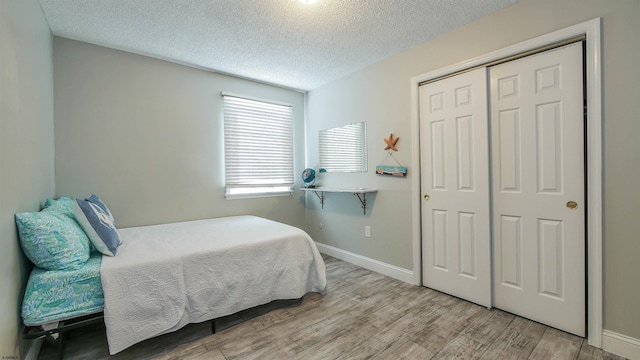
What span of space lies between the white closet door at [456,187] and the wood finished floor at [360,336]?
0.25 meters

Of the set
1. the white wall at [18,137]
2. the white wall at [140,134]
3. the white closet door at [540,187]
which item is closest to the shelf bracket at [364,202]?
the white closet door at [540,187]

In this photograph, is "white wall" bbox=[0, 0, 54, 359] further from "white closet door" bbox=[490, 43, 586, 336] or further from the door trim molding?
the door trim molding

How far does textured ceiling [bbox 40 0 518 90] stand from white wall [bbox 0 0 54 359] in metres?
0.43

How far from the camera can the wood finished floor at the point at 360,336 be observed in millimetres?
1755

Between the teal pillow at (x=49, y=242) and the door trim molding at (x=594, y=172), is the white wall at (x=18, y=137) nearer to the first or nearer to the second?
the teal pillow at (x=49, y=242)

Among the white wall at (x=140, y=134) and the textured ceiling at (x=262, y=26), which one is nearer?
the textured ceiling at (x=262, y=26)

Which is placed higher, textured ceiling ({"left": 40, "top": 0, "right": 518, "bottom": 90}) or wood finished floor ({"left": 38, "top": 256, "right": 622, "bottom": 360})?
textured ceiling ({"left": 40, "top": 0, "right": 518, "bottom": 90})

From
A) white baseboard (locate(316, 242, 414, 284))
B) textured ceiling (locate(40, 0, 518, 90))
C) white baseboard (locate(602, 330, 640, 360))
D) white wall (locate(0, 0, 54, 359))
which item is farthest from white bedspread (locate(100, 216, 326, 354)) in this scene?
white baseboard (locate(602, 330, 640, 360))

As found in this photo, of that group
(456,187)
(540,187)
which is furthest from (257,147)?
(540,187)

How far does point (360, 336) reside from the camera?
1946 millimetres

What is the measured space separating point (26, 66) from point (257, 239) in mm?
1918

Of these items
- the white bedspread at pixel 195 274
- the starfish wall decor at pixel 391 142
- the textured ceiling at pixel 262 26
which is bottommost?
the white bedspread at pixel 195 274

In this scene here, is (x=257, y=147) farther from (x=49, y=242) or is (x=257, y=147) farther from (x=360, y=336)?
(x=360, y=336)

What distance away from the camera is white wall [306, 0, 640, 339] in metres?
1.66
